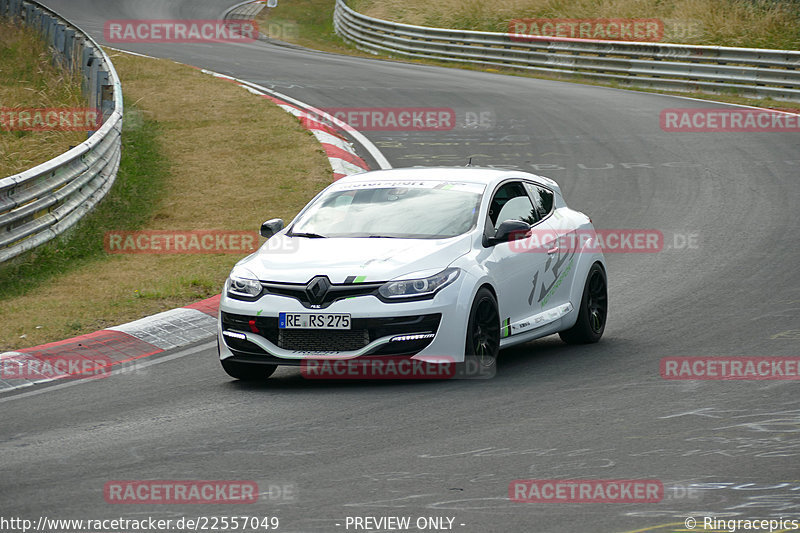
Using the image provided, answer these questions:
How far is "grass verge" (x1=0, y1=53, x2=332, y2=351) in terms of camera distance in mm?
11516

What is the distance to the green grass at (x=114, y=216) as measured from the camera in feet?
42.7

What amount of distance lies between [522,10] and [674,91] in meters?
10.4

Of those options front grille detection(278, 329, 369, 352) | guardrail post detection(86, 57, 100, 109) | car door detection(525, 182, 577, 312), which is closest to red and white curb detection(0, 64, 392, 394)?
front grille detection(278, 329, 369, 352)

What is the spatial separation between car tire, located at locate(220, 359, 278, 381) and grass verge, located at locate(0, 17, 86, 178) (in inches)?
332

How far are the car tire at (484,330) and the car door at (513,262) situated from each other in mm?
205

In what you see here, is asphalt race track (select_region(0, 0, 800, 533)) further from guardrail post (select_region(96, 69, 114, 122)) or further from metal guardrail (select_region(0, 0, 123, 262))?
guardrail post (select_region(96, 69, 114, 122))

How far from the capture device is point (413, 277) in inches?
338

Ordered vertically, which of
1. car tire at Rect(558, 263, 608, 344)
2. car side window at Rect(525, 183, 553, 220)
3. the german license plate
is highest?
car side window at Rect(525, 183, 553, 220)

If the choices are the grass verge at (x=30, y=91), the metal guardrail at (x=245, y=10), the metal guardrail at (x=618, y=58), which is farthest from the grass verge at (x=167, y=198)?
the metal guardrail at (x=245, y=10)

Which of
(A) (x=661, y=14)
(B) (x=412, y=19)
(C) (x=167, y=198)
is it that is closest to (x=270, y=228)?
(C) (x=167, y=198)

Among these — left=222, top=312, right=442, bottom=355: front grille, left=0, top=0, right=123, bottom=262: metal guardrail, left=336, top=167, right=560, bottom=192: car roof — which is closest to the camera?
left=222, top=312, right=442, bottom=355: front grille

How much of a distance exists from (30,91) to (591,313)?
1522 cm

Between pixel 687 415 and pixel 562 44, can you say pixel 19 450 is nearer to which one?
pixel 687 415

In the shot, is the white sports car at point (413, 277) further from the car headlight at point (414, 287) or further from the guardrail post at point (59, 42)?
the guardrail post at point (59, 42)
